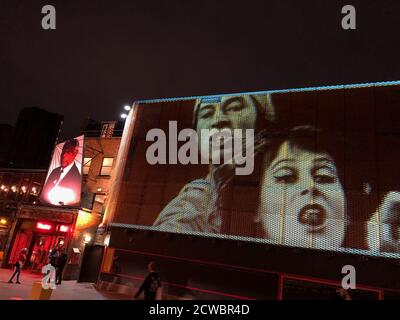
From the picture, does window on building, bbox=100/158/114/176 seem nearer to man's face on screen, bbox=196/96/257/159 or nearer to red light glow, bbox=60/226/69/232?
red light glow, bbox=60/226/69/232

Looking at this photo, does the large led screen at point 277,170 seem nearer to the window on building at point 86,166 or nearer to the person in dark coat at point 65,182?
the person in dark coat at point 65,182

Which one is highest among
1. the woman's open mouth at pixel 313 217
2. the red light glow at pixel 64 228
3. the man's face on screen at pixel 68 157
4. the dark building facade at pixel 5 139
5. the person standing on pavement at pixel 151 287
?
the dark building facade at pixel 5 139

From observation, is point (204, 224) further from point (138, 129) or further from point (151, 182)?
point (138, 129)

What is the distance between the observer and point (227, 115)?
1939cm

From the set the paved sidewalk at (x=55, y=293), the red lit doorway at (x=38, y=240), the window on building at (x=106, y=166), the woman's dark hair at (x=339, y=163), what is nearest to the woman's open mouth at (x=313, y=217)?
the woman's dark hair at (x=339, y=163)

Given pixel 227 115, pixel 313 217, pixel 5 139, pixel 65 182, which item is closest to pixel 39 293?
pixel 313 217

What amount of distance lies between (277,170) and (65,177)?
48.3ft

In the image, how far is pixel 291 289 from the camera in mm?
14469

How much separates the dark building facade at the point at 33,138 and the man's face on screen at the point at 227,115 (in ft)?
147

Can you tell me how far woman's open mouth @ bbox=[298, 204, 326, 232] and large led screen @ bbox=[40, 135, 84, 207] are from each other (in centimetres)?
1463

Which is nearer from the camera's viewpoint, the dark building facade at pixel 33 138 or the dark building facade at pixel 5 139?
the dark building facade at pixel 5 139

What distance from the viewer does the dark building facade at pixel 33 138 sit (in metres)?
56.1

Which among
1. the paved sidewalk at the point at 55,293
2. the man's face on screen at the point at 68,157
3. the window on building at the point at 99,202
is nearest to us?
the paved sidewalk at the point at 55,293
